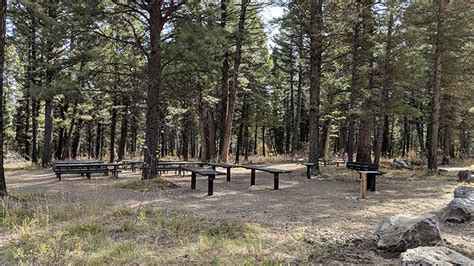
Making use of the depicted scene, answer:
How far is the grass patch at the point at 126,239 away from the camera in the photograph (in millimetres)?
4805

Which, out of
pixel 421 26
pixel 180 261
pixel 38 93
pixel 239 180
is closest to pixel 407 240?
pixel 180 261

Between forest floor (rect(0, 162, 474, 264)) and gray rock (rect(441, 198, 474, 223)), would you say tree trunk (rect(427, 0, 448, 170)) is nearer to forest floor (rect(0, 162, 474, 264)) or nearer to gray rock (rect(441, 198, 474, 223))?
forest floor (rect(0, 162, 474, 264))

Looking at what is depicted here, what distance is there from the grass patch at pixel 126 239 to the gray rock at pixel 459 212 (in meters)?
3.89

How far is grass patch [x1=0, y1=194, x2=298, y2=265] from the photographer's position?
480 cm

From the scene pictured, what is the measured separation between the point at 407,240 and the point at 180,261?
3.29 metres

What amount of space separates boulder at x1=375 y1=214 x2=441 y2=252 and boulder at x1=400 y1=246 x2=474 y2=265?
1071mm

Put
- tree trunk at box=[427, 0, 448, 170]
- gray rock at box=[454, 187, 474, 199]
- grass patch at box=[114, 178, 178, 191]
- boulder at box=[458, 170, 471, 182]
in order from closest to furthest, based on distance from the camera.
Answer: gray rock at box=[454, 187, 474, 199] < grass patch at box=[114, 178, 178, 191] < boulder at box=[458, 170, 471, 182] < tree trunk at box=[427, 0, 448, 170]

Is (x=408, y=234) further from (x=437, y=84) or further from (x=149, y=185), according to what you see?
(x=437, y=84)

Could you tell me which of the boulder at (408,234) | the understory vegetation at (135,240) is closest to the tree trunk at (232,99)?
the understory vegetation at (135,240)

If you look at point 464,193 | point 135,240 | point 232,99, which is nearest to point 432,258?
point 135,240

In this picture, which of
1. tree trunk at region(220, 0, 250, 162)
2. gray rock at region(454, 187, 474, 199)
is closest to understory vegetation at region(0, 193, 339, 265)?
gray rock at region(454, 187, 474, 199)

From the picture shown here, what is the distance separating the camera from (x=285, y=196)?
405 inches

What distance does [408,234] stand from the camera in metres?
5.57

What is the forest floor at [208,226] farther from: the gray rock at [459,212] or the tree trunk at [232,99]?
the tree trunk at [232,99]
